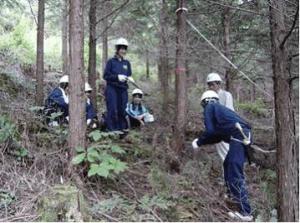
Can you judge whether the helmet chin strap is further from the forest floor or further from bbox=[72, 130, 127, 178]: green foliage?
bbox=[72, 130, 127, 178]: green foliage

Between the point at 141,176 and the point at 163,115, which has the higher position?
the point at 163,115

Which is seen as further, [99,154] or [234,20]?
[234,20]

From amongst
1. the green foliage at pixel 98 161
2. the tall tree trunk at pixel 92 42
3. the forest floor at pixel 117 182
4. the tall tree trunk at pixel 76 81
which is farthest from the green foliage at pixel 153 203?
the tall tree trunk at pixel 92 42

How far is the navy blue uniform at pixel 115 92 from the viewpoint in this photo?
8.49m

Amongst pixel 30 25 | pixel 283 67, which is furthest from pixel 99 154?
pixel 30 25

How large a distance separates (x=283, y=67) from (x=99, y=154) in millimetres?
2870

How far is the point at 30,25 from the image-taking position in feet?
58.3

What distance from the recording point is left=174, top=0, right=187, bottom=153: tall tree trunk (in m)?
8.31

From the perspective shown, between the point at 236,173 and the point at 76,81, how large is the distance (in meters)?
2.89

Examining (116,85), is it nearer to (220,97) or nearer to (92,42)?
(92,42)

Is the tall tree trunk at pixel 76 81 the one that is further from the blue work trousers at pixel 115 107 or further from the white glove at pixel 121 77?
the blue work trousers at pixel 115 107

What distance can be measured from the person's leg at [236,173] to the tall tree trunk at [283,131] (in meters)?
1.18

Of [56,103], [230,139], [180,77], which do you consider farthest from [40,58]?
[230,139]

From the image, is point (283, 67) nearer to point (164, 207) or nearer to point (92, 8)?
point (164, 207)
